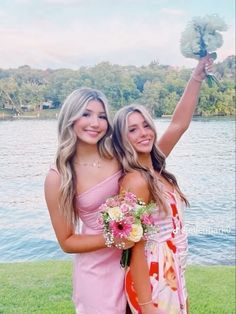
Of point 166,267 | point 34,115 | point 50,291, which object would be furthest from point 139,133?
point 50,291

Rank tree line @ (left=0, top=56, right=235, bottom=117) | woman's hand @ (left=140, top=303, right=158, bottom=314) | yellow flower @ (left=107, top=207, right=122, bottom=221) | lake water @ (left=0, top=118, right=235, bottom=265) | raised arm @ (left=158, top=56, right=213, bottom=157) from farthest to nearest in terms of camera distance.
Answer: tree line @ (left=0, top=56, right=235, bottom=117)
lake water @ (left=0, top=118, right=235, bottom=265)
raised arm @ (left=158, top=56, right=213, bottom=157)
woman's hand @ (left=140, top=303, right=158, bottom=314)
yellow flower @ (left=107, top=207, right=122, bottom=221)

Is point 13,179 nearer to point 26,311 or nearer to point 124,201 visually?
point 26,311

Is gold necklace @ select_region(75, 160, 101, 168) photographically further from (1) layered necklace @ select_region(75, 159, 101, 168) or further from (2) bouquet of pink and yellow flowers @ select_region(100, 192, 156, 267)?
(2) bouquet of pink and yellow flowers @ select_region(100, 192, 156, 267)

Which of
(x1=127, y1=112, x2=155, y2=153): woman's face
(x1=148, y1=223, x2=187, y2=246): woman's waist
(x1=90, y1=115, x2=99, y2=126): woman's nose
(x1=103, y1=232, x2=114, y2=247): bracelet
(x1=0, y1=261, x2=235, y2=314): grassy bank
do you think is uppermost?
(x1=90, y1=115, x2=99, y2=126): woman's nose

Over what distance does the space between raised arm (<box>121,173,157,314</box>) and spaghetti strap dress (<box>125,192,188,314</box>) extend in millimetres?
58

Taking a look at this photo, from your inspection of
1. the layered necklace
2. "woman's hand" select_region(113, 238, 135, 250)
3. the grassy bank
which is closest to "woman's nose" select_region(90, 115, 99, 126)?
the layered necklace

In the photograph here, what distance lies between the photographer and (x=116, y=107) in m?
2.61

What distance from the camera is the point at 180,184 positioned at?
2.92m

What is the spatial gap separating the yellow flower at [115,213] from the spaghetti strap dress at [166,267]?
0.18 m

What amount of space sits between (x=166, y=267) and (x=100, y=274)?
Result: 198 millimetres

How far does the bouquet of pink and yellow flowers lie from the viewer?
150 cm

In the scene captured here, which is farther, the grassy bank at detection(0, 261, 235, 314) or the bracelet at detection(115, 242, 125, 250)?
the grassy bank at detection(0, 261, 235, 314)

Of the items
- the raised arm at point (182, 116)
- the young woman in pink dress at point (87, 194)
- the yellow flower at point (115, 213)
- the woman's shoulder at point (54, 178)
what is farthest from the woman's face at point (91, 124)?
the raised arm at point (182, 116)

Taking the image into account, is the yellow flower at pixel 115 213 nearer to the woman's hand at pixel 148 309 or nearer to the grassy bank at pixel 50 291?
the woman's hand at pixel 148 309
